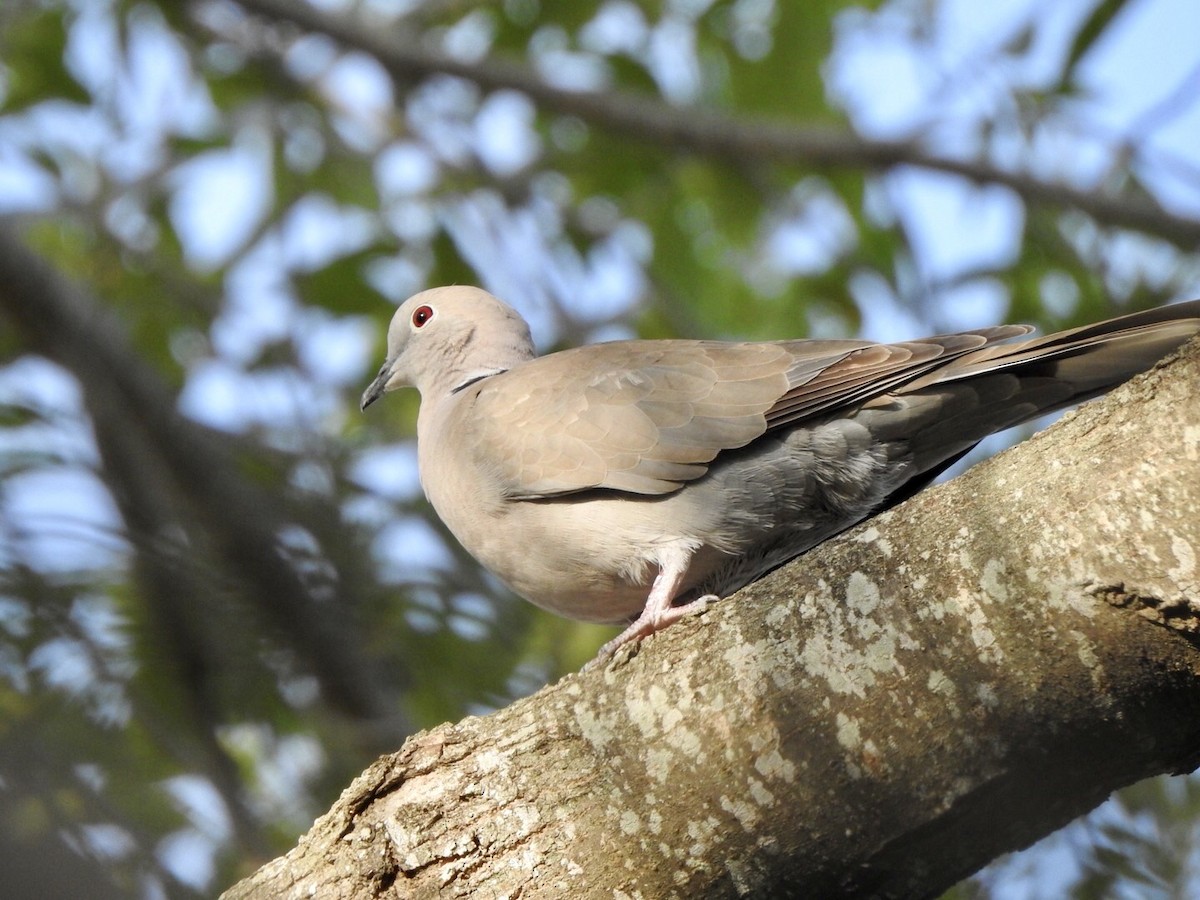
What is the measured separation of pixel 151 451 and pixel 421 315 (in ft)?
3.70

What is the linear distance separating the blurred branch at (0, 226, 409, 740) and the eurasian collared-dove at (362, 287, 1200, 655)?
73 centimetres

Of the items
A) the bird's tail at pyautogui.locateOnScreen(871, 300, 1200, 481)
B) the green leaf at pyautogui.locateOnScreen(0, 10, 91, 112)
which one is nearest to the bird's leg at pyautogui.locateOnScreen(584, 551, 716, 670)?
the bird's tail at pyautogui.locateOnScreen(871, 300, 1200, 481)

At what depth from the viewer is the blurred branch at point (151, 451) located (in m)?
4.10

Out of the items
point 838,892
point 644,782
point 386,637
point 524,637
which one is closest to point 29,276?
point 386,637

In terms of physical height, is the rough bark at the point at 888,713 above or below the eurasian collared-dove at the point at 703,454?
below

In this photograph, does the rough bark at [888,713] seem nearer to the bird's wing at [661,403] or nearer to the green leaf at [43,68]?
the bird's wing at [661,403]

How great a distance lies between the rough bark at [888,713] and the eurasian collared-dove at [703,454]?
2.82 feet

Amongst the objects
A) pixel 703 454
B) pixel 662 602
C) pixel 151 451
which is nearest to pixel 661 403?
pixel 703 454

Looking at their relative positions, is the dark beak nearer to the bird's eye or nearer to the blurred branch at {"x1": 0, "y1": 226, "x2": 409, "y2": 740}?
the bird's eye

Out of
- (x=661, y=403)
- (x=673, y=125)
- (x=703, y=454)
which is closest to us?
(x=703, y=454)

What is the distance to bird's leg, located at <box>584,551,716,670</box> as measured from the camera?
3.09 meters

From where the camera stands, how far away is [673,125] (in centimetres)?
554

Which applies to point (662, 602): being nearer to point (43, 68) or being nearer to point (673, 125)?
point (673, 125)

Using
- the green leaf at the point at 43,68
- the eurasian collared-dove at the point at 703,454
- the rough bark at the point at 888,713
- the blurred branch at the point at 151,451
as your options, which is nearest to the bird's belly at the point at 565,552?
the eurasian collared-dove at the point at 703,454
